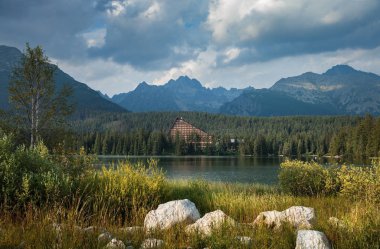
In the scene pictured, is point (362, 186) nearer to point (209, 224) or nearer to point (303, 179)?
point (303, 179)

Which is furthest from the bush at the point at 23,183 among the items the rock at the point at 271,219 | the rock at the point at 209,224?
the rock at the point at 271,219

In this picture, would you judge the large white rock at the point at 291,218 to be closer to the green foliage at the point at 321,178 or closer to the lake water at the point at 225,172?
the lake water at the point at 225,172

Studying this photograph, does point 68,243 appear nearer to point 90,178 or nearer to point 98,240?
point 98,240

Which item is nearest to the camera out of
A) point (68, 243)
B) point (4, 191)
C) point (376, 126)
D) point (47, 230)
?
point (68, 243)

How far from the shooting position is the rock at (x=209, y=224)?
824 centimetres

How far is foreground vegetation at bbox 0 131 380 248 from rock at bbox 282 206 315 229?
0.96 feet

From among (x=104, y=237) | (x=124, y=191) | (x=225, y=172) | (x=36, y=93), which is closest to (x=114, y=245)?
(x=104, y=237)

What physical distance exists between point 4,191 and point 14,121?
780 inches

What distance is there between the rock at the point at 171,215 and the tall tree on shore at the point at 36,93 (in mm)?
21598

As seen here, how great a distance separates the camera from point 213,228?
794 centimetres

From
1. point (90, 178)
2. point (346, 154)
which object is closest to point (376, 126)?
point (346, 154)

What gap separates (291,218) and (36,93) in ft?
83.1

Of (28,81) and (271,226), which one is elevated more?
(28,81)

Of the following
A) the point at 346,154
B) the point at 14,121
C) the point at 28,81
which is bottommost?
the point at 346,154
